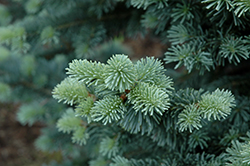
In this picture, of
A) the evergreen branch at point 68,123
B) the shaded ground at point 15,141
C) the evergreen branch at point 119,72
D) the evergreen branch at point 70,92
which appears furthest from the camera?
the shaded ground at point 15,141

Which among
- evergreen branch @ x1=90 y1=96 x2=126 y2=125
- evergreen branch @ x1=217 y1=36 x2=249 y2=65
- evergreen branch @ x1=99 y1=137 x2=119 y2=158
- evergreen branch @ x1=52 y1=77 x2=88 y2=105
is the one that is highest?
evergreen branch @ x1=217 y1=36 x2=249 y2=65

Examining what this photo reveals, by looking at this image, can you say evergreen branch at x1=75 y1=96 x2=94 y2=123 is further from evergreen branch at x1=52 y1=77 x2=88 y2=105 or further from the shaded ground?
the shaded ground

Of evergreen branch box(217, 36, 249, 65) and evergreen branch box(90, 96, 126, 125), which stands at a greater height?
evergreen branch box(217, 36, 249, 65)

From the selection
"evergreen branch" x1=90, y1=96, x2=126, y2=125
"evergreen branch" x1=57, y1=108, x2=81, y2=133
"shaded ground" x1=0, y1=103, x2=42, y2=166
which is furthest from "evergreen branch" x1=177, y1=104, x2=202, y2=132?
"shaded ground" x1=0, y1=103, x2=42, y2=166

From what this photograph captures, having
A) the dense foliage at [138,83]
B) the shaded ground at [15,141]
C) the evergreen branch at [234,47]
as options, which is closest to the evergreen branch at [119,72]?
the dense foliage at [138,83]

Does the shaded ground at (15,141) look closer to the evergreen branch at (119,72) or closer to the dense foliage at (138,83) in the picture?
the dense foliage at (138,83)

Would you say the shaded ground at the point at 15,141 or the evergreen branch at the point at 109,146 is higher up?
the shaded ground at the point at 15,141

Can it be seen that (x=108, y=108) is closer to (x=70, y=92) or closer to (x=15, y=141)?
(x=70, y=92)

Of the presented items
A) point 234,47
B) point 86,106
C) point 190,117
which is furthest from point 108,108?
point 234,47

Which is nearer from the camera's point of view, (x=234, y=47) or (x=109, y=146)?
(x=234, y=47)
